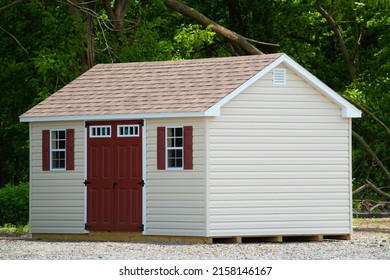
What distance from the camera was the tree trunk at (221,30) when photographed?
33.5 meters

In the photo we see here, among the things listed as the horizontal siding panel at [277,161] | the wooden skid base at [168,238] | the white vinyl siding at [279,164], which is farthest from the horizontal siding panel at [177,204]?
the horizontal siding panel at [277,161]

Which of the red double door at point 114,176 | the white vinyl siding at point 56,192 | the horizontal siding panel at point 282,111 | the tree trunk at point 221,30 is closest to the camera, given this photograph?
the horizontal siding panel at point 282,111

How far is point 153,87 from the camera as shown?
83.3ft

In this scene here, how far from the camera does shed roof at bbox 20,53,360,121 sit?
23.8 metres

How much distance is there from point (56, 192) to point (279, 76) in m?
5.21

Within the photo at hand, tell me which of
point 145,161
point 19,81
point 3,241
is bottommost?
point 3,241

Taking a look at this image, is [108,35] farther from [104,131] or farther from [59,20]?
[104,131]

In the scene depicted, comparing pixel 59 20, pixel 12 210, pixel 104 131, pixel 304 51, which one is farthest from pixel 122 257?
pixel 304 51

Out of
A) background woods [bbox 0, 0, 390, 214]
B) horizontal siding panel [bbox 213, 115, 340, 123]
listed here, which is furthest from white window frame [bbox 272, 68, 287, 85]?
background woods [bbox 0, 0, 390, 214]

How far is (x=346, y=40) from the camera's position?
4219 cm

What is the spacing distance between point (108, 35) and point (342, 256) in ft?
57.1

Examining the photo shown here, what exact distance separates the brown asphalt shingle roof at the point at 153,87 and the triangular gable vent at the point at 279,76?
272 mm

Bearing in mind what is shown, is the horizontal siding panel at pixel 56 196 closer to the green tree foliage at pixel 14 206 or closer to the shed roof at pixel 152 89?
the shed roof at pixel 152 89

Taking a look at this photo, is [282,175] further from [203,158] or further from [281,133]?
[203,158]
